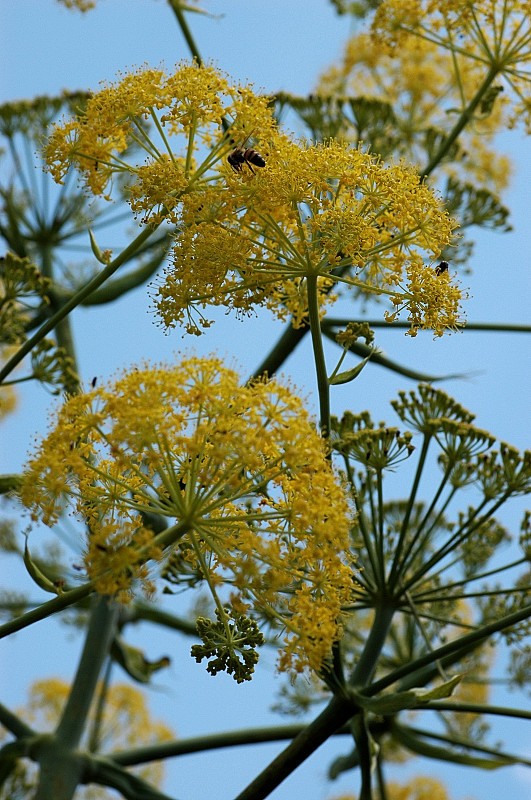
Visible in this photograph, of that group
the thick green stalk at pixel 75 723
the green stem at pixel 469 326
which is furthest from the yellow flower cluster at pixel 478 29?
the thick green stalk at pixel 75 723

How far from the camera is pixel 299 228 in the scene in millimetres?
4199

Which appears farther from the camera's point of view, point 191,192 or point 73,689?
point 73,689

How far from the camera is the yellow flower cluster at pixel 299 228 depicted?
4.14 m

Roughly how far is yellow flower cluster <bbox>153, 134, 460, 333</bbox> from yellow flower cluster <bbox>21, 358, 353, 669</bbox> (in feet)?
1.88

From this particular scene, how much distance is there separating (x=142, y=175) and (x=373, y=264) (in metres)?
1.03

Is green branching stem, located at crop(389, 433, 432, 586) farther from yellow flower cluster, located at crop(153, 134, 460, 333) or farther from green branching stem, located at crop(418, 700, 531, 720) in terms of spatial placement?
yellow flower cluster, located at crop(153, 134, 460, 333)

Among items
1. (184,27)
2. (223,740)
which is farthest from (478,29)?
(223,740)

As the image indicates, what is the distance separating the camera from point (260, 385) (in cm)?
377

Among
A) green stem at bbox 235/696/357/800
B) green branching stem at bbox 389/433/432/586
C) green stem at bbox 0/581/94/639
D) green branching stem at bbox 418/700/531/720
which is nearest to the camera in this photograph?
green stem at bbox 0/581/94/639

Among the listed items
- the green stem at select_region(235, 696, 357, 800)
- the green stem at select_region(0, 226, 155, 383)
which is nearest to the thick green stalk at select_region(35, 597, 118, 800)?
the green stem at select_region(235, 696, 357, 800)

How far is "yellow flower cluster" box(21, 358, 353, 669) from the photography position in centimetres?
361

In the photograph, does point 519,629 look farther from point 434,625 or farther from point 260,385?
point 260,385

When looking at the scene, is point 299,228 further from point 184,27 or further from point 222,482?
point 184,27

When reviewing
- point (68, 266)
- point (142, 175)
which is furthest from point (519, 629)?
point (68, 266)
